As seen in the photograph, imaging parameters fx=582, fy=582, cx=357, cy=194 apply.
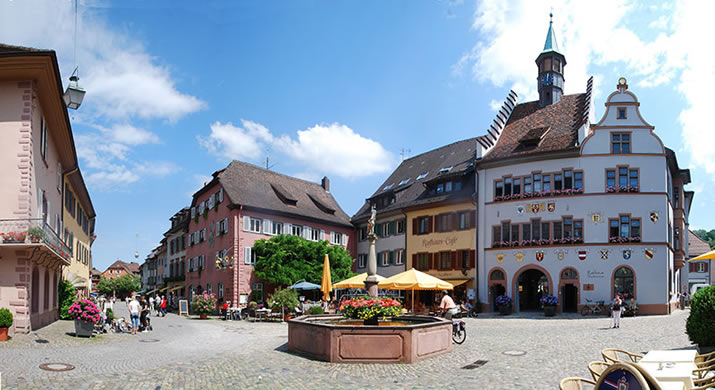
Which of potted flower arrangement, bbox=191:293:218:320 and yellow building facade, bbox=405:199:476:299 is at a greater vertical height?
yellow building facade, bbox=405:199:476:299

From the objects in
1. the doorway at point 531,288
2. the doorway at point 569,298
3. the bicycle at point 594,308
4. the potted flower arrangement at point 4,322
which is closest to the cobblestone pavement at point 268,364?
the potted flower arrangement at point 4,322

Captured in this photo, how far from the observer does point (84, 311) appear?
62.5ft

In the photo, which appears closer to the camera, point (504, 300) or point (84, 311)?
point (84, 311)

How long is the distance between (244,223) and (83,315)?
23.2m

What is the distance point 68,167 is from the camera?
30.0 metres

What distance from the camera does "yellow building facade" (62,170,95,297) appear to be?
31978 mm

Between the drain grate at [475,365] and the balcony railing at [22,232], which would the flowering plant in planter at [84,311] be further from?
the drain grate at [475,365]

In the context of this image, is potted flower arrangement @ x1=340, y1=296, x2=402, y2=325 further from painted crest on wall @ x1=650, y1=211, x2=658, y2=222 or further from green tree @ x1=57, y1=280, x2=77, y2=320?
painted crest on wall @ x1=650, y1=211, x2=658, y2=222

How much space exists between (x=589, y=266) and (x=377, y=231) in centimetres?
1894

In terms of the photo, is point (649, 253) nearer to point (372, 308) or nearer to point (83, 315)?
point (372, 308)

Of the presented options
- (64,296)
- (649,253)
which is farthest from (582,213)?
(64,296)

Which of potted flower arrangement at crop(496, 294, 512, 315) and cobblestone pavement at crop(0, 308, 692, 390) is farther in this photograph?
potted flower arrangement at crop(496, 294, 512, 315)

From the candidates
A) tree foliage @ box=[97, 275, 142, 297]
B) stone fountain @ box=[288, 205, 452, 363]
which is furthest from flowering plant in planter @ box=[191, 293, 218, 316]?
tree foliage @ box=[97, 275, 142, 297]

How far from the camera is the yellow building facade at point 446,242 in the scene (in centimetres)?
4022
